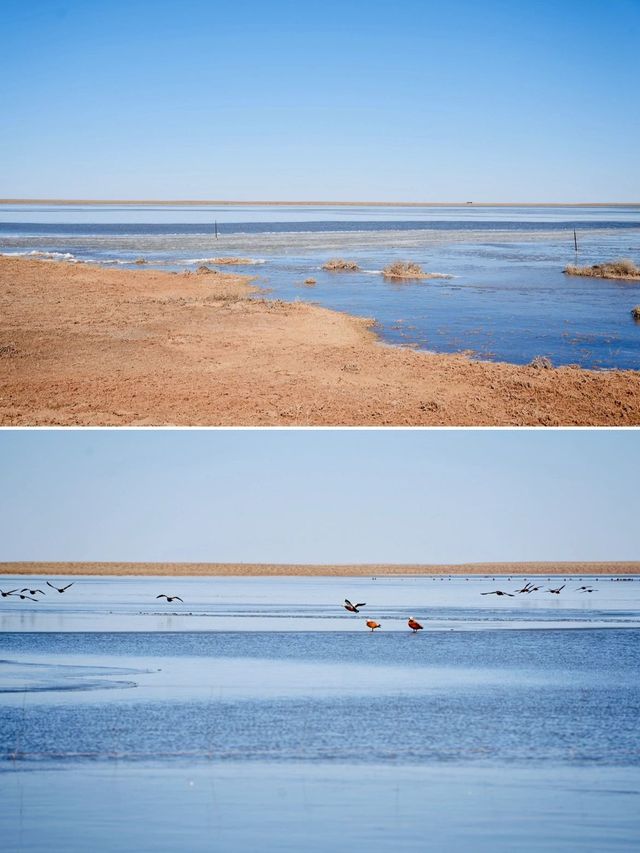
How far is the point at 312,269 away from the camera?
36.7 meters

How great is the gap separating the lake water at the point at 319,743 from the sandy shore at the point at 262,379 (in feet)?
12.7

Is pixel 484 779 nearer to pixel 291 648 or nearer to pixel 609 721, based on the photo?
pixel 609 721

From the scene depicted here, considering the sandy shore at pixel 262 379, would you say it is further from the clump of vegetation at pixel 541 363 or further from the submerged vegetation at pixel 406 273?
the submerged vegetation at pixel 406 273

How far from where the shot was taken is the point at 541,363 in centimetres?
1595

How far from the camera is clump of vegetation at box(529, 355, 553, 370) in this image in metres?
15.7

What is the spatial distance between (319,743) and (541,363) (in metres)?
8.34

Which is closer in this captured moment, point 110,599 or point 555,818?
point 555,818

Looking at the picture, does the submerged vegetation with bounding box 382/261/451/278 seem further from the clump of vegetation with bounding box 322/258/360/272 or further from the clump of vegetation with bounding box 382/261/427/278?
the clump of vegetation with bounding box 322/258/360/272

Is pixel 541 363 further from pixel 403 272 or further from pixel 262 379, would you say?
pixel 403 272

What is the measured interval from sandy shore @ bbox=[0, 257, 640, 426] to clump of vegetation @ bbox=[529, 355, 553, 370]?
0.36 meters

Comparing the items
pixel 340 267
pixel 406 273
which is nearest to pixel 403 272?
pixel 406 273

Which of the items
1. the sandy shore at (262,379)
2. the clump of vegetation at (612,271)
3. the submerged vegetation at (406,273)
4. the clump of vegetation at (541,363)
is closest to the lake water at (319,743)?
the sandy shore at (262,379)

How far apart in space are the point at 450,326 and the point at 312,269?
16696mm

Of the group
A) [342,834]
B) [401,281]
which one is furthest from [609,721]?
[401,281]
